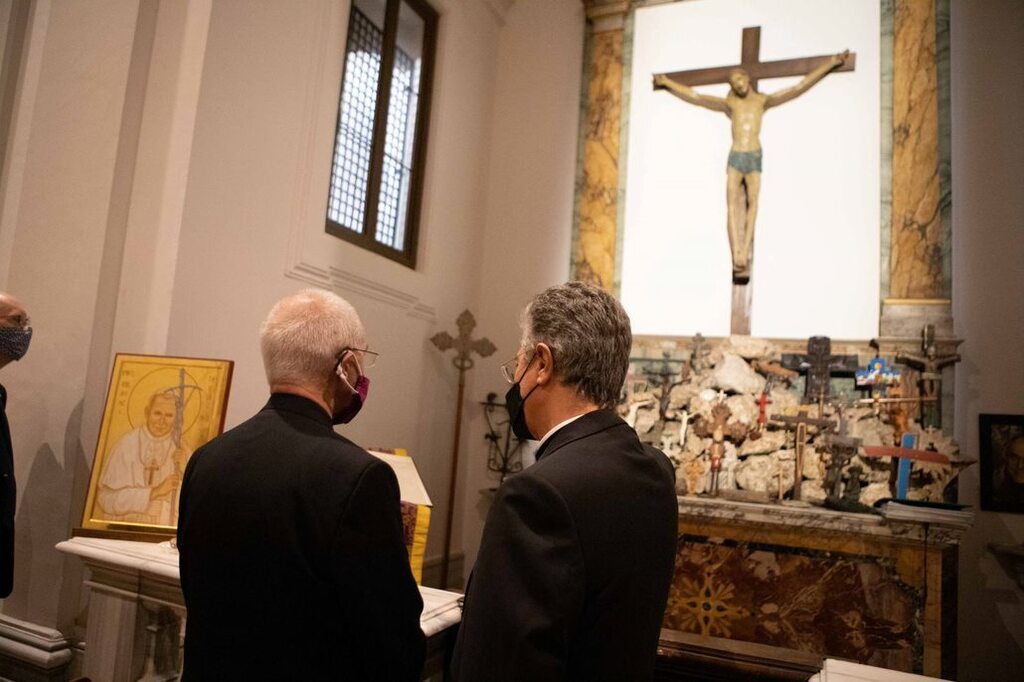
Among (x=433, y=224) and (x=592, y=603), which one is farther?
(x=433, y=224)

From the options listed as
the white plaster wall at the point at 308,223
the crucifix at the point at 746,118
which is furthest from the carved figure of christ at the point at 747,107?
the white plaster wall at the point at 308,223

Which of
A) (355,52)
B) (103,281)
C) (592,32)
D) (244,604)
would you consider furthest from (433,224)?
(244,604)

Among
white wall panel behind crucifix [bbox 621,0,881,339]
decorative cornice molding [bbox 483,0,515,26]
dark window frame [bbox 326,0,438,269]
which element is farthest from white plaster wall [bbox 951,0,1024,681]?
dark window frame [bbox 326,0,438,269]

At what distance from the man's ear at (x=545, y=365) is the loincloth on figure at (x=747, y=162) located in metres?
5.25

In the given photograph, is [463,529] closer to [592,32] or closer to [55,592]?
[55,592]

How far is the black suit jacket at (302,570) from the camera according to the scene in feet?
4.94

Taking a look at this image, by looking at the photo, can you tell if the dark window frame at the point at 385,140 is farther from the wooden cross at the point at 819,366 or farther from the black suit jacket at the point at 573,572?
the black suit jacket at the point at 573,572

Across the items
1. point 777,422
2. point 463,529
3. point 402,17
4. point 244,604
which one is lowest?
point 463,529

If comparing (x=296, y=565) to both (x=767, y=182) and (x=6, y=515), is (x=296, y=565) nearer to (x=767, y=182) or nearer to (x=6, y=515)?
(x=6, y=515)

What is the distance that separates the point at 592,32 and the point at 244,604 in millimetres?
6739

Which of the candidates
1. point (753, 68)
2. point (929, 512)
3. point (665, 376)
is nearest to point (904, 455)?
point (929, 512)

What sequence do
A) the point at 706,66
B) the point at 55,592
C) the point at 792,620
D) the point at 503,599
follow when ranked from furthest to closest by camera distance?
1. the point at 706,66
2. the point at 792,620
3. the point at 55,592
4. the point at 503,599

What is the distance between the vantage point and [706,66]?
6844 mm

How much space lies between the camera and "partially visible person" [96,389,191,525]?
10.1 ft
